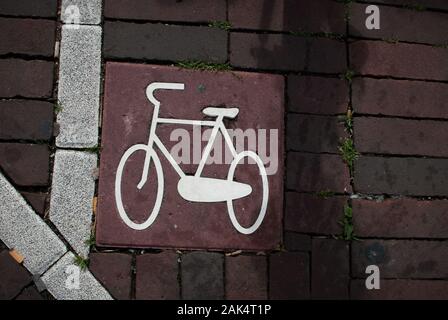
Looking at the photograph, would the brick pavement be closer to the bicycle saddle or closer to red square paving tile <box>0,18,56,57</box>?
red square paving tile <box>0,18,56,57</box>

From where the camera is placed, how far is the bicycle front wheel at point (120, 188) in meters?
3.11

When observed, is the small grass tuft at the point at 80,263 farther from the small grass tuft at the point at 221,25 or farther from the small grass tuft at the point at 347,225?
the small grass tuft at the point at 221,25

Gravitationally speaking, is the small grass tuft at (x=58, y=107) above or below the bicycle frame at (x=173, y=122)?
above

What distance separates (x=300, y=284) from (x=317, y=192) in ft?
2.29

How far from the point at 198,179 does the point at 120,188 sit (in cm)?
57

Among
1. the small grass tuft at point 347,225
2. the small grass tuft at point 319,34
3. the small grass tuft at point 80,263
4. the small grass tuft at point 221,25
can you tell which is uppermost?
the small grass tuft at point 221,25

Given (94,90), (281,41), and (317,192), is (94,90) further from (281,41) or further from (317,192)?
(317,192)

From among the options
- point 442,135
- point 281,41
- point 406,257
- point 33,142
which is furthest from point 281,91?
point 33,142

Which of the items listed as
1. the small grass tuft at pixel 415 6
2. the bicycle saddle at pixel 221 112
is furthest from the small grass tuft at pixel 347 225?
the small grass tuft at pixel 415 6

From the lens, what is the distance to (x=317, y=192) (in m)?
3.31

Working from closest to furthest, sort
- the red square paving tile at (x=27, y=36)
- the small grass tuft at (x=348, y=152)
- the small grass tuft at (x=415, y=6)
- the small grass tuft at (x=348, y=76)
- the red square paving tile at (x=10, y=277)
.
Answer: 1. the red square paving tile at (x=10, y=277)
2. the red square paving tile at (x=27, y=36)
3. the small grass tuft at (x=348, y=152)
4. the small grass tuft at (x=348, y=76)
5. the small grass tuft at (x=415, y=6)

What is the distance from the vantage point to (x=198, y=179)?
3191 millimetres

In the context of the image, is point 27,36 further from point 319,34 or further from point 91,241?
point 319,34

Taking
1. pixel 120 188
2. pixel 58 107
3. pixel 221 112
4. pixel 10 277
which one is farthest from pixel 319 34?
pixel 10 277
